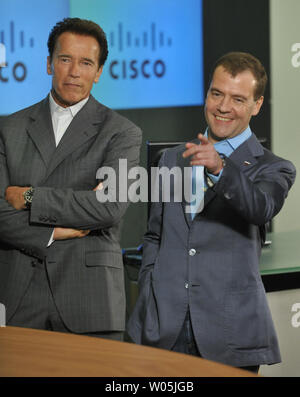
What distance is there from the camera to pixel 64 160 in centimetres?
254

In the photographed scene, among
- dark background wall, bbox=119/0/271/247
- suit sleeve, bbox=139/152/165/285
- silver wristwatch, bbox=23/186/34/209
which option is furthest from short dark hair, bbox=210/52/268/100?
dark background wall, bbox=119/0/271/247

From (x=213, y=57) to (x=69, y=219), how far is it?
10.7 feet

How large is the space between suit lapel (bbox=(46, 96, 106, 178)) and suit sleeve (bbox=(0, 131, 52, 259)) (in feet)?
0.62

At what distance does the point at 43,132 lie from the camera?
261 cm

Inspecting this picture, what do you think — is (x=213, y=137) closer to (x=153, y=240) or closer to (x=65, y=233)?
(x=153, y=240)

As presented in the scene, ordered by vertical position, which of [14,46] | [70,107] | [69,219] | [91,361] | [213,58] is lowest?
[91,361]

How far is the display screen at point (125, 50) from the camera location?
191 inches

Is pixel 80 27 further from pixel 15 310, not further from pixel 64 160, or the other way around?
pixel 15 310

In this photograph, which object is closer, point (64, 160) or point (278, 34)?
point (64, 160)

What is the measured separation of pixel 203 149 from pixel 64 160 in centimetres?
79

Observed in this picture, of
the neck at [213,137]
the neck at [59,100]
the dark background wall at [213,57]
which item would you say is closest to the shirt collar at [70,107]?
the neck at [59,100]

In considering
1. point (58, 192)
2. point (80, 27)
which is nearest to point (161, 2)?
point (80, 27)

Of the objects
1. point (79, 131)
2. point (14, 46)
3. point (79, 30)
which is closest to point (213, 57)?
point (14, 46)

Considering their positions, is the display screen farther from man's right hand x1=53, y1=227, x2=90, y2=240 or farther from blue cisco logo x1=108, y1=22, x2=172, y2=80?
man's right hand x1=53, y1=227, x2=90, y2=240
